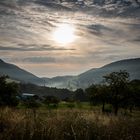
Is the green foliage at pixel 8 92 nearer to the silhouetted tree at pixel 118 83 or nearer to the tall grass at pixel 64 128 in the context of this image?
the silhouetted tree at pixel 118 83

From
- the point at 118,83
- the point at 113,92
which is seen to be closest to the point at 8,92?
the point at 113,92

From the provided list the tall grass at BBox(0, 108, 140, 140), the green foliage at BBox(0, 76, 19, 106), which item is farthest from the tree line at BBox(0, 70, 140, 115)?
the tall grass at BBox(0, 108, 140, 140)

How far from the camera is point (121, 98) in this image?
163 ft

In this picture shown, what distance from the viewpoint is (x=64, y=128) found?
679 cm

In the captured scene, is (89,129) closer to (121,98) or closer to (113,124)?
(113,124)

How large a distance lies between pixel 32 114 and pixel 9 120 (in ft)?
2.08

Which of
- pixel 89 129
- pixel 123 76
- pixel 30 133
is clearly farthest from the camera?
pixel 123 76

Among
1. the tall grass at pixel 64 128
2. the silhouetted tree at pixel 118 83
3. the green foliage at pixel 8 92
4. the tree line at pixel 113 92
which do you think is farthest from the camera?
the green foliage at pixel 8 92

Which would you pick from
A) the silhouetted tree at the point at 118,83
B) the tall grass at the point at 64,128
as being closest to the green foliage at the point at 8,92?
the silhouetted tree at the point at 118,83

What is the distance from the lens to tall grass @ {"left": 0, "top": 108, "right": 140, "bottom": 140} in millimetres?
6234

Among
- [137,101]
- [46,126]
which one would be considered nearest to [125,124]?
[46,126]

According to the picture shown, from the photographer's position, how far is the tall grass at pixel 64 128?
6.23 meters

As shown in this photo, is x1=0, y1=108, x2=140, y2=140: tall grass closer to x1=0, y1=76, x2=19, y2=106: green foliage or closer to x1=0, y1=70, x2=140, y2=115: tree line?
x1=0, y1=70, x2=140, y2=115: tree line

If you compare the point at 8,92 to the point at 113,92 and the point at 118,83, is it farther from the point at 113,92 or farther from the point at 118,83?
the point at 118,83
